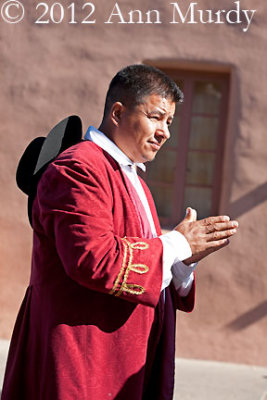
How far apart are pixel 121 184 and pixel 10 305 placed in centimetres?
353

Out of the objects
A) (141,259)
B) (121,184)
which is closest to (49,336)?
(141,259)

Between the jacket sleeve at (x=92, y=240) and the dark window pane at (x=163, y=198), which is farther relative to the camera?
the dark window pane at (x=163, y=198)

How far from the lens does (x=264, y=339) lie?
4.98m

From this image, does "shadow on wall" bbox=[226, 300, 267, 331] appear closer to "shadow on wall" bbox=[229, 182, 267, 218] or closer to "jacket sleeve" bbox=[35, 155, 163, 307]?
"shadow on wall" bbox=[229, 182, 267, 218]

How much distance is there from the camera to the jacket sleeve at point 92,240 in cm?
172

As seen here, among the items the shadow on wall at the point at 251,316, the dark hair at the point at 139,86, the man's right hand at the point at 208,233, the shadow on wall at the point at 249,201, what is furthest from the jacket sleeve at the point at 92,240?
the shadow on wall at the point at 251,316

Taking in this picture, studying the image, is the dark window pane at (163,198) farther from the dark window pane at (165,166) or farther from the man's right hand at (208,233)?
the man's right hand at (208,233)

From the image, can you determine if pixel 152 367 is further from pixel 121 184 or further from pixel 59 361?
pixel 121 184

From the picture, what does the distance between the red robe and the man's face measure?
0.10 meters

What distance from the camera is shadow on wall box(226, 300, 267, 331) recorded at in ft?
16.3

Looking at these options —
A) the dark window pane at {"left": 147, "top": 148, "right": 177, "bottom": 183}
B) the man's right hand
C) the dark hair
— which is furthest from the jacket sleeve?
the dark window pane at {"left": 147, "top": 148, "right": 177, "bottom": 183}

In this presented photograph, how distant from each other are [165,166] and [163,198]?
29cm

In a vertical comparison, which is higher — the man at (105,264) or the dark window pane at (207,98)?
the dark window pane at (207,98)

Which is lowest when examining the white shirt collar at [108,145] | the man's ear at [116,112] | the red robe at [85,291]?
the red robe at [85,291]
